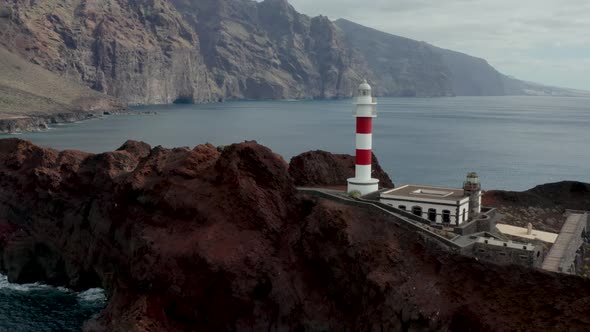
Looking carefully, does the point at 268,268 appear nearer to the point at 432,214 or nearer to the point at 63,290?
the point at 432,214

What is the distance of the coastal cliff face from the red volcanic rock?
8.61 meters

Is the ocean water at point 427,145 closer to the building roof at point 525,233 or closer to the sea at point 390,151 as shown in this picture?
the sea at point 390,151

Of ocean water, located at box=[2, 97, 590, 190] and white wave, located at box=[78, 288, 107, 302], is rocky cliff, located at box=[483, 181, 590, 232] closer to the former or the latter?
white wave, located at box=[78, 288, 107, 302]

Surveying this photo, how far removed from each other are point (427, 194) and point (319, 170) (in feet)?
40.9

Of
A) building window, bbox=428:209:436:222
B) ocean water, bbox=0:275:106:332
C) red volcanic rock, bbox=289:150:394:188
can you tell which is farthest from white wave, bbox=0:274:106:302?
building window, bbox=428:209:436:222

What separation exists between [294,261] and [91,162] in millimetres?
28268

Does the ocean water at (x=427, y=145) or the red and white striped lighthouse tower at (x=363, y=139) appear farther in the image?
the ocean water at (x=427, y=145)

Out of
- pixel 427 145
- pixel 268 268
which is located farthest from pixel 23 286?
pixel 427 145

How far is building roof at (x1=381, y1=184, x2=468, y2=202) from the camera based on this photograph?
43.8 metres

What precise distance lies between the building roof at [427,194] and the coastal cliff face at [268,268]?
469 cm

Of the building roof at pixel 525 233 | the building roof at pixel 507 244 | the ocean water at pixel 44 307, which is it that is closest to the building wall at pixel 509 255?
the building roof at pixel 507 244

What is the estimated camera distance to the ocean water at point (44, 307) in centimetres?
4556

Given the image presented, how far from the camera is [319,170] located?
180 feet

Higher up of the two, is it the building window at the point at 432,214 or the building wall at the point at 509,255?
the building window at the point at 432,214
